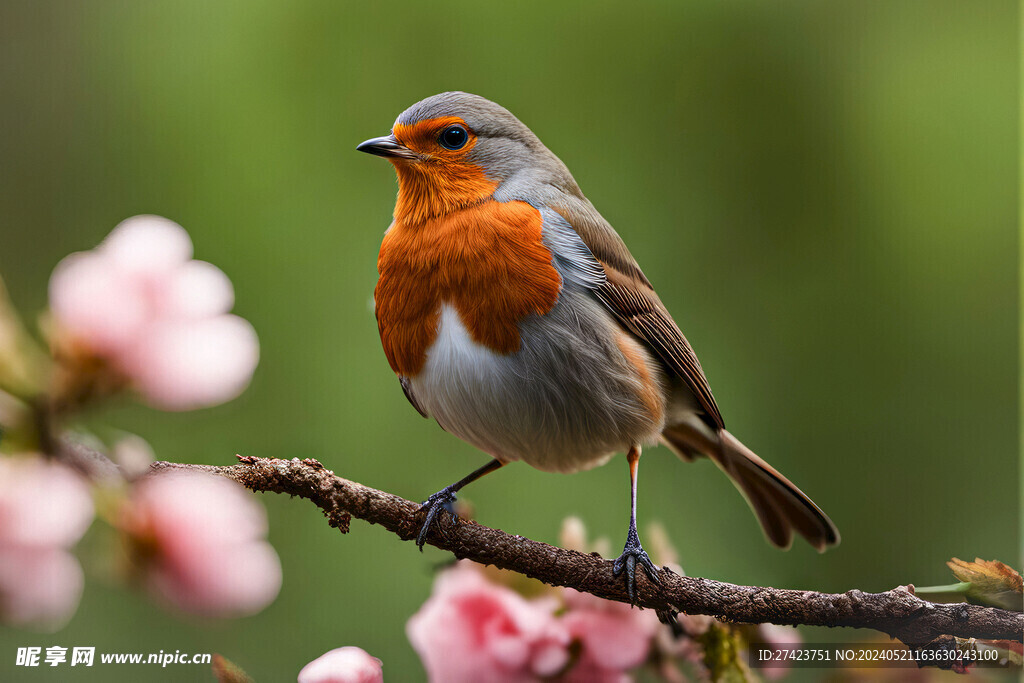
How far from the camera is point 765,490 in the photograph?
1.62m

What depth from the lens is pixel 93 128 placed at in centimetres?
174

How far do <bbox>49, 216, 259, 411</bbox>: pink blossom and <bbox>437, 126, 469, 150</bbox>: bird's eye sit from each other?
91 centimetres

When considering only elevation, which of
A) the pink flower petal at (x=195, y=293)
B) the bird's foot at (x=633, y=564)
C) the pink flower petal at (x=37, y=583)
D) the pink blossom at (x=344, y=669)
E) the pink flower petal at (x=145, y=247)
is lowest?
the pink blossom at (x=344, y=669)

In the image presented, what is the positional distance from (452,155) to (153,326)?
98cm

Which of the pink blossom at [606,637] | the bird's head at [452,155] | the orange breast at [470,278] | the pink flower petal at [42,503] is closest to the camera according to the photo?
the pink flower petal at [42,503]

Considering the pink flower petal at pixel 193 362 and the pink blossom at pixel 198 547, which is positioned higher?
the pink flower petal at pixel 193 362

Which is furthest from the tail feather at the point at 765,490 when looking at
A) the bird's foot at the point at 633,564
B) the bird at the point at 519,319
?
the bird's foot at the point at 633,564

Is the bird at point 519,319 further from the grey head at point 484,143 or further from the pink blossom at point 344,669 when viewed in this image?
the pink blossom at point 344,669

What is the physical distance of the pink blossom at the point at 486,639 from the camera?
3.19 ft

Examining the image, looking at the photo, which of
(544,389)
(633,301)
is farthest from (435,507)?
(633,301)

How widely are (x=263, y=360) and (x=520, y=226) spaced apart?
2.02 feet

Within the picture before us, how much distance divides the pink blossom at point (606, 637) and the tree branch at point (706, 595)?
61 mm

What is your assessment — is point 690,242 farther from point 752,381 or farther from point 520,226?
point 520,226

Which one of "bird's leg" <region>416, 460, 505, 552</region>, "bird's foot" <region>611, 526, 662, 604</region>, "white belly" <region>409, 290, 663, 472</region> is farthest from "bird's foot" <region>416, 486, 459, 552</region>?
"bird's foot" <region>611, 526, 662, 604</region>
